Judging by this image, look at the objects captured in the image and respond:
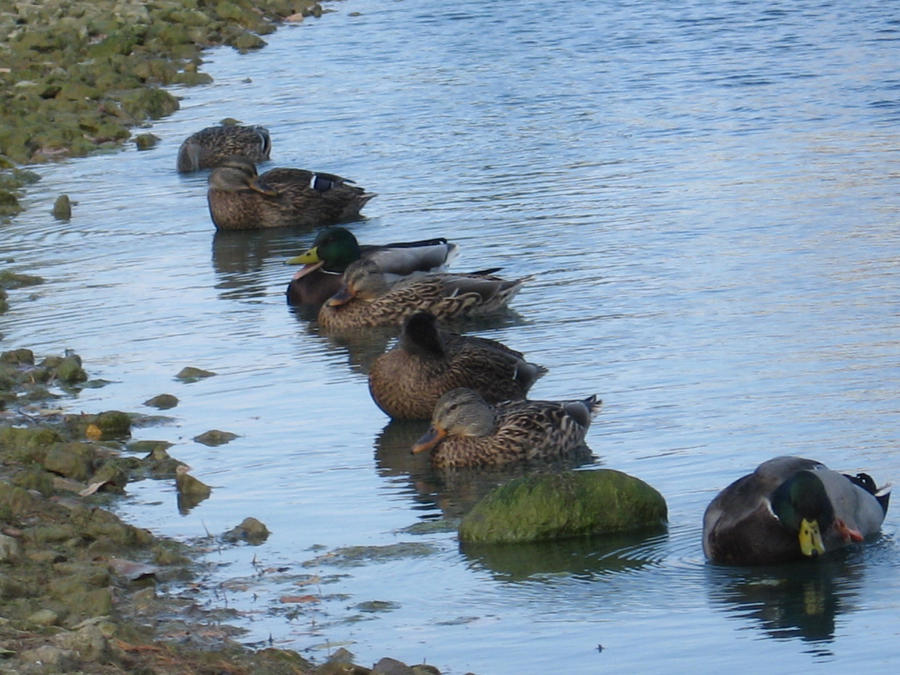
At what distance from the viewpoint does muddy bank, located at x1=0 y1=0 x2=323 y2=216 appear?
20.2m

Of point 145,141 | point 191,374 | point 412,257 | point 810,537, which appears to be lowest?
point 145,141

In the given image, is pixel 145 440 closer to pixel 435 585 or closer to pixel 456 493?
pixel 456 493

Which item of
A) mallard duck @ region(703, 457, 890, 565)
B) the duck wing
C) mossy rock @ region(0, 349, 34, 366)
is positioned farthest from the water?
the duck wing

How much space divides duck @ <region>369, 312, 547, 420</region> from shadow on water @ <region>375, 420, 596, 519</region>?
414mm

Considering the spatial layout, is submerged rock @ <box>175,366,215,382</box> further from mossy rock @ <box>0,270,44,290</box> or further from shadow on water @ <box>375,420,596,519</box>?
mossy rock @ <box>0,270,44,290</box>

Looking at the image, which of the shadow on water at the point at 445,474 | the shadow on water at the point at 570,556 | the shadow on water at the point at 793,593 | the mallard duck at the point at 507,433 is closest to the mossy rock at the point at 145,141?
the shadow on water at the point at 445,474

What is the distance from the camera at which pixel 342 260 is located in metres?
13.8

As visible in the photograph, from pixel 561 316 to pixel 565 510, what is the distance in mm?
4178

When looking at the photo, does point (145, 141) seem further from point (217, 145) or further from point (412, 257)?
point (412, 257)

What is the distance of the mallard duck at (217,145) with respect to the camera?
61.2 ft

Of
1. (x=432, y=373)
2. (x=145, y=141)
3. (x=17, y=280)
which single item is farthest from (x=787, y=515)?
(x=145, y=141)

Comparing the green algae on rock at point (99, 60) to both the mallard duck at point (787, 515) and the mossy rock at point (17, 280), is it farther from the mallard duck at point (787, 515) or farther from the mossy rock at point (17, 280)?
the mallard duck at point (787, 515)

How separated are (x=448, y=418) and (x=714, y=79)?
12.0m

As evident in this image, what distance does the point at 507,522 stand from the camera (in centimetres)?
802
